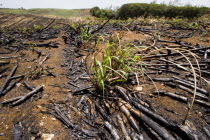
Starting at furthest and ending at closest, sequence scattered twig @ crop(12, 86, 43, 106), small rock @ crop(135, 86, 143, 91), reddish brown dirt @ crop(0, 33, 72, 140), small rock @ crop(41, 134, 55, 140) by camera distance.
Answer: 1. small rock @ crop(135, 86, 143, 91)
2. scattered twig @ crop(12, 86, 43, 106)
3. reddish brown dirt @ crop(0, 33, 72, 140)
4. small rock @ crop(41, 134, 55, 140)

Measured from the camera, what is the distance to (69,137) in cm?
145

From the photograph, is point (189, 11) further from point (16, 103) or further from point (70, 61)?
point (16, 103)

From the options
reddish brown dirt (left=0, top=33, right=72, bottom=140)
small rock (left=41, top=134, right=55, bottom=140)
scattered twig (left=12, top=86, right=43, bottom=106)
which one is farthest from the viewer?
scattered twig (left=12, top=86, right=43, bottom=106)

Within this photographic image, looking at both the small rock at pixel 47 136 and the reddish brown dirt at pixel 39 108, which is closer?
the small rock at pixel 47 136

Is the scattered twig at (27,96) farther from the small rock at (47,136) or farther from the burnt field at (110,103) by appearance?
the small rock at (47,136)

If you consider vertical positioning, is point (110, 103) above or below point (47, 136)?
above

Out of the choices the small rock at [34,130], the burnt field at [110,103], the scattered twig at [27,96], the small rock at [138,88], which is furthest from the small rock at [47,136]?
the small rock at [138,88]

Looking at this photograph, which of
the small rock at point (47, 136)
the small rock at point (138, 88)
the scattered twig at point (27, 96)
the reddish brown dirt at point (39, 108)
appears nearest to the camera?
the small rock at point (47, 136)

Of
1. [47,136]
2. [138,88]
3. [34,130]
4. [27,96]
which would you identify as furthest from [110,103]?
[27,96]

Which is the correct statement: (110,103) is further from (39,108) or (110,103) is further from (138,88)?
(39,108)

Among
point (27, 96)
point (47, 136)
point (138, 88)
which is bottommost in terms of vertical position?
point (47, 136)

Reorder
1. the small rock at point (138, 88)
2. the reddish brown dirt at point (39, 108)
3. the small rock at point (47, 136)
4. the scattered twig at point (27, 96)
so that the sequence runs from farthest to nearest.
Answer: the small rock at point (138, 88), the scattered twig at point (27, 96), the reddish brown dirt at point (39, 108), the small rock at point (47, 136)

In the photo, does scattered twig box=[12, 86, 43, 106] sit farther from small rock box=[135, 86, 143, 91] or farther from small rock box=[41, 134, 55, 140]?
small rock box=[135, 86, 143, 91]

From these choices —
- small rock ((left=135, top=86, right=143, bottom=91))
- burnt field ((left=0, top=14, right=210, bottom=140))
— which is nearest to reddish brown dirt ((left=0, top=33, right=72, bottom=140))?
burnt field ((left=0, top=14, right=210, bottom=140))
